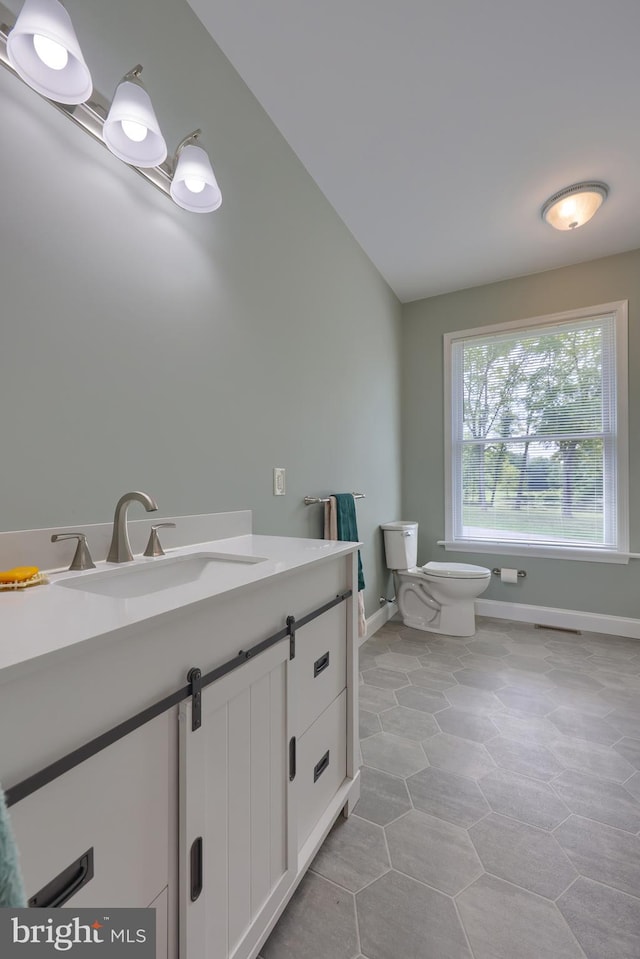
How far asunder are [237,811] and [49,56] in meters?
1.57

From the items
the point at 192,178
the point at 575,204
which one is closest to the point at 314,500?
the point at 192,178

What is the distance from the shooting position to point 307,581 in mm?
1057

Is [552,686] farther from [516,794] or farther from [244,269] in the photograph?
[244,269]

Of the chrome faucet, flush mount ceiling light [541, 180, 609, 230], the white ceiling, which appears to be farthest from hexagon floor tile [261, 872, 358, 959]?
flush mount ceiling light [541, 180, 609, 230]

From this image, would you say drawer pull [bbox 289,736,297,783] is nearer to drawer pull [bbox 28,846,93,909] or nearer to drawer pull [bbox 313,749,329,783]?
drawer pull [bbox 313,749,329,783]

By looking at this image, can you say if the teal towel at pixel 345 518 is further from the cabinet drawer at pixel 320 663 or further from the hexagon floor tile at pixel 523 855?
the hexagon floor tile at pixel 523 855

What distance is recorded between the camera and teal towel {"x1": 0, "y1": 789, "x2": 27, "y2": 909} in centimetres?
29

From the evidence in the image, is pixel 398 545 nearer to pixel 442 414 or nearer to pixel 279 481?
pixel 442 414

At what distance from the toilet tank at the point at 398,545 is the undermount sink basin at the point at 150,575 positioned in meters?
1.95

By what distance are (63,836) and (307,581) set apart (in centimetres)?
65

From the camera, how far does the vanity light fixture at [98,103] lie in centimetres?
80

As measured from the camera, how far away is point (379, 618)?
2.92 m

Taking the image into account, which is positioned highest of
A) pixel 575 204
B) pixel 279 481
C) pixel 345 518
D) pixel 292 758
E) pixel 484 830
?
pixel 575 204

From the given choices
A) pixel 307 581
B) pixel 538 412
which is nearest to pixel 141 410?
pixel 307 581
